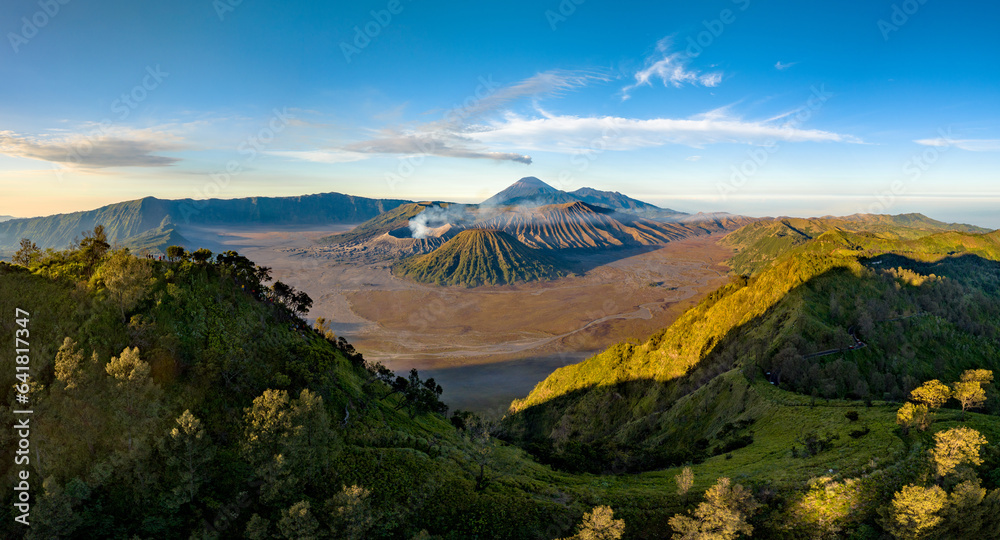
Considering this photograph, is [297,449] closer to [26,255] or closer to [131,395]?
[131,395]

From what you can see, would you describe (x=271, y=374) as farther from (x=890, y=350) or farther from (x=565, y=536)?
(x=890, y=350)

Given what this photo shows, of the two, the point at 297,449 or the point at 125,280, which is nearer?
the point at 297,449

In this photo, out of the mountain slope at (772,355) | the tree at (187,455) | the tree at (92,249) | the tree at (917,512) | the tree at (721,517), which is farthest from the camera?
the mountain slope at (772,355)

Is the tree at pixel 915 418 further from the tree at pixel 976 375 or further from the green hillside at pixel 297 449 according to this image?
the tree at pixel 976 375

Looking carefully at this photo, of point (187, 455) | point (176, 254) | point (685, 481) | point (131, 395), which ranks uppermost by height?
point (176, 254)

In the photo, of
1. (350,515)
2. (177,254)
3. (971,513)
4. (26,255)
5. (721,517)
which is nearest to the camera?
(350,515)

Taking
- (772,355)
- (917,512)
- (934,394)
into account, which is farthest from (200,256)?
(772,355)

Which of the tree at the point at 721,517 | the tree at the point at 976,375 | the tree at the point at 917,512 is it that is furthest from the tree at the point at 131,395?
the tree at the point at 976,375

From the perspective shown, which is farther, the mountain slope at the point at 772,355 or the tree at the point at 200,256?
the mountain slope at the point at 772,355
